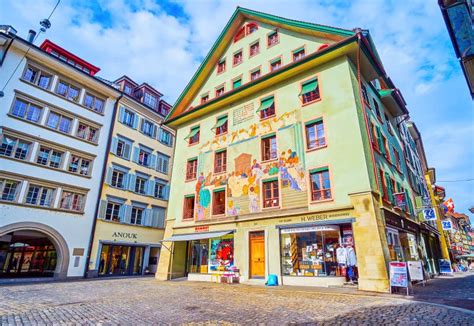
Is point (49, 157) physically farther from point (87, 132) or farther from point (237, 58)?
point (237, 58)

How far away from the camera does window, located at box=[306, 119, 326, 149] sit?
15.6 meters

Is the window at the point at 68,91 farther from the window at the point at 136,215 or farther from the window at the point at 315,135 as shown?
the window at the point at 315,135

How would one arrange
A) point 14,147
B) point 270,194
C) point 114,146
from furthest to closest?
point 114,146
point 14,147
point 270,194

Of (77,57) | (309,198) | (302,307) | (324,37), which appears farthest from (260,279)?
(77,57)

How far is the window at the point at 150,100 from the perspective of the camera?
3082 cm

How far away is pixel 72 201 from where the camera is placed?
22.0m

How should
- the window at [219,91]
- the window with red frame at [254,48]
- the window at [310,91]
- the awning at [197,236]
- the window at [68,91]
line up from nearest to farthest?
1. the window at [310,91]
2. the awning at [197,236]
3. the window with red frame at [254,48]
4. the window at [219,91]
5. the window at [68,91]

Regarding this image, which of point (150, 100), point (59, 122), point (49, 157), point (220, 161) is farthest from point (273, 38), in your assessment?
point (49, 157)

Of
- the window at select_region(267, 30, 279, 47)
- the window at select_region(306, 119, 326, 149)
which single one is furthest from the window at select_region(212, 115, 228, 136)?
the window at select_region(306, 119, 326, 149)

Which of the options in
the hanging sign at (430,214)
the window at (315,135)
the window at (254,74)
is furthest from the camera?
the window at (254,74)

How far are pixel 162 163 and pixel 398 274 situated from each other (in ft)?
84.6

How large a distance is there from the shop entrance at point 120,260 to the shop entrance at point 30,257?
391 centimetres

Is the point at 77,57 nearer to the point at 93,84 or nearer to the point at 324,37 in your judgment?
the point at 93,84

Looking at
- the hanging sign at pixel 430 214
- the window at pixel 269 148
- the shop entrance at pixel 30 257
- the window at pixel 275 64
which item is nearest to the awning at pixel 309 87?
the window at pixel 275 64
